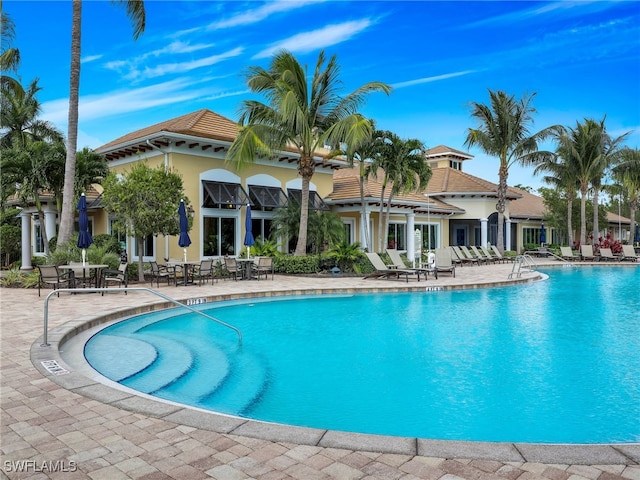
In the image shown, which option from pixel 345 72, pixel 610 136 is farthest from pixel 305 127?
pixel 610 136

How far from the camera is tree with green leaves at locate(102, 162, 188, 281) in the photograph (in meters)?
14.9

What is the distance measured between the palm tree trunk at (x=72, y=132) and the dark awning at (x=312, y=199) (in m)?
9.66

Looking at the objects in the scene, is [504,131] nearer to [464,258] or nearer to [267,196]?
[464,258]

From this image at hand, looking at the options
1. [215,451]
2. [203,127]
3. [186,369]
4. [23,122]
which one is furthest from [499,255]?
[23,122]

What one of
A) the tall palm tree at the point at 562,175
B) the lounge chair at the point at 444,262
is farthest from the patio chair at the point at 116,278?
the tall palm tree at the point at 562,175

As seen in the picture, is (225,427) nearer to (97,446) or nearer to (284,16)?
(97,446)

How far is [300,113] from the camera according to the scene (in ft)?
58.6

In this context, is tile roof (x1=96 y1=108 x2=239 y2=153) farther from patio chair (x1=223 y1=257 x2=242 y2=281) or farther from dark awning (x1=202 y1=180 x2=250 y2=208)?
patio chair (x1=223 y1=257 x2=242 y2=281)

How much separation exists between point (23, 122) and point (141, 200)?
18895 millimetres

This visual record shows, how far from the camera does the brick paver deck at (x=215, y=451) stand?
296cm

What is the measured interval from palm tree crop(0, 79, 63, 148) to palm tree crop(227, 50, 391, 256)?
15.6m

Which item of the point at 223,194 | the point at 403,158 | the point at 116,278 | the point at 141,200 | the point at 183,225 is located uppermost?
the point at 403,158

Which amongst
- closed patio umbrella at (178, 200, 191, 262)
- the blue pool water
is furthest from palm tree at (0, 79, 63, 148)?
the blue pool water

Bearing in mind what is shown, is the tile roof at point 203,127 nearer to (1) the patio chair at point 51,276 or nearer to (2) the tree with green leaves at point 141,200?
(2) the tree with green leaves at point 141,200
